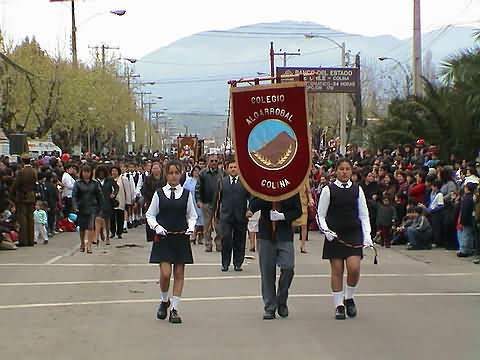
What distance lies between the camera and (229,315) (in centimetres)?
1086

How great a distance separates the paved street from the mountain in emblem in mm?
1799

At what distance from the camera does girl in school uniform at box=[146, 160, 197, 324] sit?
34.6ft

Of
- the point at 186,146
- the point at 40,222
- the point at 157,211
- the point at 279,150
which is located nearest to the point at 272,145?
the point at 279,150

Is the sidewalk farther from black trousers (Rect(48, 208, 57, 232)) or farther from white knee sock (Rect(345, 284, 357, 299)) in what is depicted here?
white knee sock (Rect(345, 284, 357, 299))

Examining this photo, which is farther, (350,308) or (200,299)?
(200,299)

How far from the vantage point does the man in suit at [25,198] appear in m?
20.5

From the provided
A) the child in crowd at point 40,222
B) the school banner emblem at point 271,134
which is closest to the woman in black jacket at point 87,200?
the child in crowd at point 40,222

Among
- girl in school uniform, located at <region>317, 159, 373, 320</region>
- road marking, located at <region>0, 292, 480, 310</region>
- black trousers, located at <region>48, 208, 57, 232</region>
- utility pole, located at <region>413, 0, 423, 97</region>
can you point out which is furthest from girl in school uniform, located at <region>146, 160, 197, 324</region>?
utility pole, located at <region>413, 0, 423, 97</region>

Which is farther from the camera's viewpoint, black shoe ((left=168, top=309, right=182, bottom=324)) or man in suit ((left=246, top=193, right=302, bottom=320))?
man in suit ((left=246, top=193, right=302, bottom=320))

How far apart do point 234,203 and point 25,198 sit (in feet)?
21.9

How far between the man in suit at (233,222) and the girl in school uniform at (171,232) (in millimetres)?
4864

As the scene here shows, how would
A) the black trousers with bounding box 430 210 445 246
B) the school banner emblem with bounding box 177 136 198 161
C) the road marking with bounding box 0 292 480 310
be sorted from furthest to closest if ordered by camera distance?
the school banner emblem with bounding box 177 136 198 161 < the black trousers with bounding box 430 210 445 246 < the road marking with bounding box 0 292 480 310

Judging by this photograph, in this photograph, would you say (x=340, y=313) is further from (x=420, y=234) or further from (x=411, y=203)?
(x=411, y=203)

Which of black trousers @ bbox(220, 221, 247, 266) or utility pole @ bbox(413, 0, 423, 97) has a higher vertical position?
utility pole @ bbox(413, 0, 423, 97)
